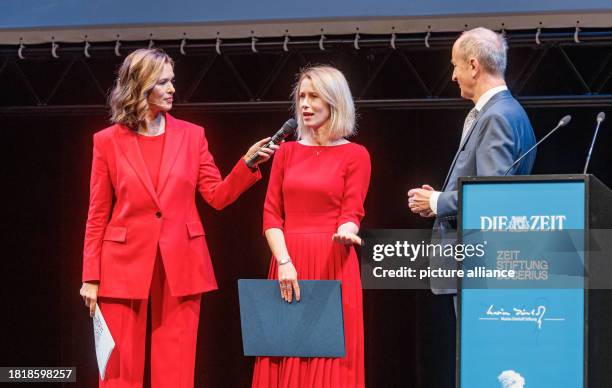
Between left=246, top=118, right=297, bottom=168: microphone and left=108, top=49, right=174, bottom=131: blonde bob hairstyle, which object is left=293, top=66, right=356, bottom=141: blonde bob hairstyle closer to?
left=246, top=118, right=297, bottom=168: microphone

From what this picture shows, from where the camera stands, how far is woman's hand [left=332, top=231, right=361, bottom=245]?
3.79m

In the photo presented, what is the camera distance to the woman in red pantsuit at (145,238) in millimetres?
3932

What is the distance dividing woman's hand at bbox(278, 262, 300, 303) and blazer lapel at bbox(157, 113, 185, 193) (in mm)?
646

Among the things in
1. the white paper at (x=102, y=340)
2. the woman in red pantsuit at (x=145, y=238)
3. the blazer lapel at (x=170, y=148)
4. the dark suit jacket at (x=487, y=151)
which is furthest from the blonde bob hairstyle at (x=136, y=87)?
the dark suit jacket at (x=487, y=151)

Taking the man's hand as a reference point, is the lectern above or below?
below

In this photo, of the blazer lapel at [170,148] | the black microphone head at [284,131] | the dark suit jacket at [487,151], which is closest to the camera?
the dark suit jacket at [487,151]

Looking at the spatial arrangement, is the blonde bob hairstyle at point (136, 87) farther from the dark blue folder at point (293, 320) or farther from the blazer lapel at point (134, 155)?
the dark blue folder at point (293, 320)

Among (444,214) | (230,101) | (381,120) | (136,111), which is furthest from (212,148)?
(444,214)

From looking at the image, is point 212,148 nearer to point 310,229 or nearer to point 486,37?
point 310,229

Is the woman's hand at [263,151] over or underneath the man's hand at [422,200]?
over

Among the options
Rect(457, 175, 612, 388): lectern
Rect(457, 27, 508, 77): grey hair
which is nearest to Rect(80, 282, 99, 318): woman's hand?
Rect(457, 175, 612, 388): lectern

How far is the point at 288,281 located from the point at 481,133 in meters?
1.00

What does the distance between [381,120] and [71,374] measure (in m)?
2.47

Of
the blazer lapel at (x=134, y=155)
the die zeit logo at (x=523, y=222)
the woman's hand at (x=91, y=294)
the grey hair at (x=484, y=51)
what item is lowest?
the woman's hand at (x=91, y=294)
